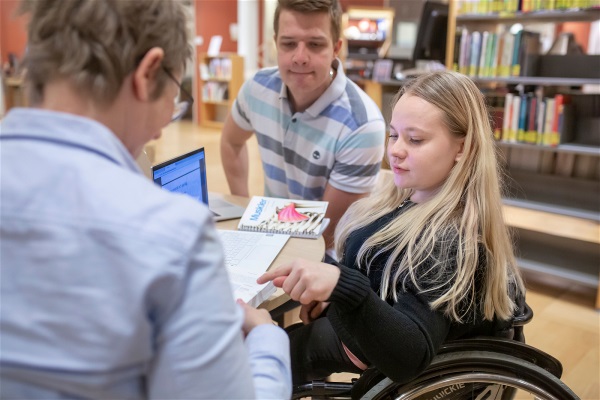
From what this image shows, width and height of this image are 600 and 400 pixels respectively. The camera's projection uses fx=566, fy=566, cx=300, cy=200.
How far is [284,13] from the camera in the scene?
6.68 ft

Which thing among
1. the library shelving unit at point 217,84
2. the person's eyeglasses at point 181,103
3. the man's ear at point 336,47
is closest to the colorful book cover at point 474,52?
the man's ear at point 336,47

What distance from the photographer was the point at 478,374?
1.18 meters

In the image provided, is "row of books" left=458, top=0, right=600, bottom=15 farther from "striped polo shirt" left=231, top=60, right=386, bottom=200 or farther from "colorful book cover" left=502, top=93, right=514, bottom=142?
"striped polo shirt" left=231, top=60, right=386, bottom=200

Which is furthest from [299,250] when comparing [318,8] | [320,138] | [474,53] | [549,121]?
[474,53]

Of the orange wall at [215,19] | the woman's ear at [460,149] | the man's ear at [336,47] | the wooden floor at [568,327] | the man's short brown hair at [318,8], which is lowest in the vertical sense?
the wooden floor at [568,327]

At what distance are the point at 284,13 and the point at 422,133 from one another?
949 mm

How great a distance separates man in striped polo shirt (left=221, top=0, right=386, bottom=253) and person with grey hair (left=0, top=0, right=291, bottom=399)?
4.48ft

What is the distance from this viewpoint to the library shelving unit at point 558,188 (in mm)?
3268

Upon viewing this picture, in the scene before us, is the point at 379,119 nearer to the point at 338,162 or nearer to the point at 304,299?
the point at 338,162

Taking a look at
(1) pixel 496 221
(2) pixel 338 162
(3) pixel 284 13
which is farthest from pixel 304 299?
(3) pixel 284 13

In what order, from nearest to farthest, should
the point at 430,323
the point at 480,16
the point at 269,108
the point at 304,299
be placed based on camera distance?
the point at 304,299 < the point at 430,323 < the point at 269,108 < the point at 480,16

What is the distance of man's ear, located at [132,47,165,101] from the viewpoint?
0.70 meters

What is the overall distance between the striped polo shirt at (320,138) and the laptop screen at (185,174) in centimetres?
45

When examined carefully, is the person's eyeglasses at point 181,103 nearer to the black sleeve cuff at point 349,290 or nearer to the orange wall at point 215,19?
the black sleeve cuff at point 349,290
